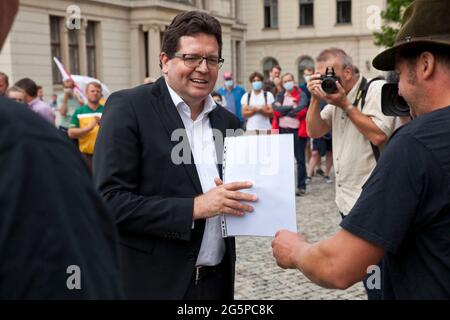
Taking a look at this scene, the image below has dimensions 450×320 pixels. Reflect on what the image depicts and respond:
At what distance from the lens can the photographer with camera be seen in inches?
157

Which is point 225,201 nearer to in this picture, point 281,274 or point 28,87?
point 281,274

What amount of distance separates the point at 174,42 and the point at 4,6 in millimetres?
1587

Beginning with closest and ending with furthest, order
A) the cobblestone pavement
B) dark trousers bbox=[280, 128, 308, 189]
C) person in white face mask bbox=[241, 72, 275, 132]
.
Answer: the cobblestone pavement
dark trousers bbox=[280, 128, 308, 189]
person in white face mask bbox=[241, 72, 275, 132]

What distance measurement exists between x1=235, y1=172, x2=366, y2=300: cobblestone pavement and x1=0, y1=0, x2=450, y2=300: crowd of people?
4.12ft

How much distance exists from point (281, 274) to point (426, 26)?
13.3ft

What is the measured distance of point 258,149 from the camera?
2246 mm

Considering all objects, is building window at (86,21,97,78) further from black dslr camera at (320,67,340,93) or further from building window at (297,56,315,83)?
black dslr camera at (320,67,340,93)

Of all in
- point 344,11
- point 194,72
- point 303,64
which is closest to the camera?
point 194,72

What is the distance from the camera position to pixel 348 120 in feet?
13.7

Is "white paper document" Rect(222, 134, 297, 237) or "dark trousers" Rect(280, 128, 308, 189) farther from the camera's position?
"dark trousers" Rect(280, 128, 308, 189)

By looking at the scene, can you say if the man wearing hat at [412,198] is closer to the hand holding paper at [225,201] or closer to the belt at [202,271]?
the hand holding paper at [225,201]

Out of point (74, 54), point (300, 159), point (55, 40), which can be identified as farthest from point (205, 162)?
point (74, 54)

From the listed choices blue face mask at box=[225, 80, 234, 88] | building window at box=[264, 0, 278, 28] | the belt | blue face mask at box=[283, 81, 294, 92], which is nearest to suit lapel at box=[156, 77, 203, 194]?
the belt
